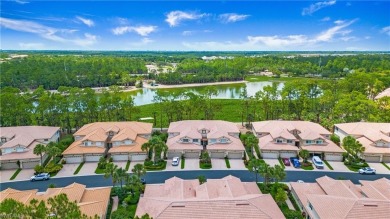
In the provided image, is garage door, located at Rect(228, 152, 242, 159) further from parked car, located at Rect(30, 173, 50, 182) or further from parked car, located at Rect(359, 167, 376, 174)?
parked car, located at Rect(30, 173, 50, 182)

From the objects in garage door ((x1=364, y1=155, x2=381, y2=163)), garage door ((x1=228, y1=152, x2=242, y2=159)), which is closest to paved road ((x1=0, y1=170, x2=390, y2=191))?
garage door ((x1=364, y1=155, x2=381, y2=163))

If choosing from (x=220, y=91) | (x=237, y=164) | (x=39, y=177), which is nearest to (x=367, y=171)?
(x=237, y=164)

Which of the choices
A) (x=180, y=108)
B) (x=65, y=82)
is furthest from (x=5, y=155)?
(x=65, y=82)

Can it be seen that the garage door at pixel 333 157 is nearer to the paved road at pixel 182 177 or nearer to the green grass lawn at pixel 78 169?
the paved road at pixel 182 177

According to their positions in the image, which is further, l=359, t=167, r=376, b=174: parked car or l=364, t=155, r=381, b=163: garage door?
l=364, t=155, r=381, b=163: garage door

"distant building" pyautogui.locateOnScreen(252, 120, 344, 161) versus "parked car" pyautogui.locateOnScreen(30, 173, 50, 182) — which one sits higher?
"distant building" pyautogui.locateOnScreen(252, 120, 344, 161)

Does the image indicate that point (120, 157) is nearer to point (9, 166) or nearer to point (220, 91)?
point (9, 166)

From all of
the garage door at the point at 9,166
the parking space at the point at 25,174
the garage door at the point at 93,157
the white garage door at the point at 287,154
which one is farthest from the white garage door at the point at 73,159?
the white garage door at the point at 287,154
